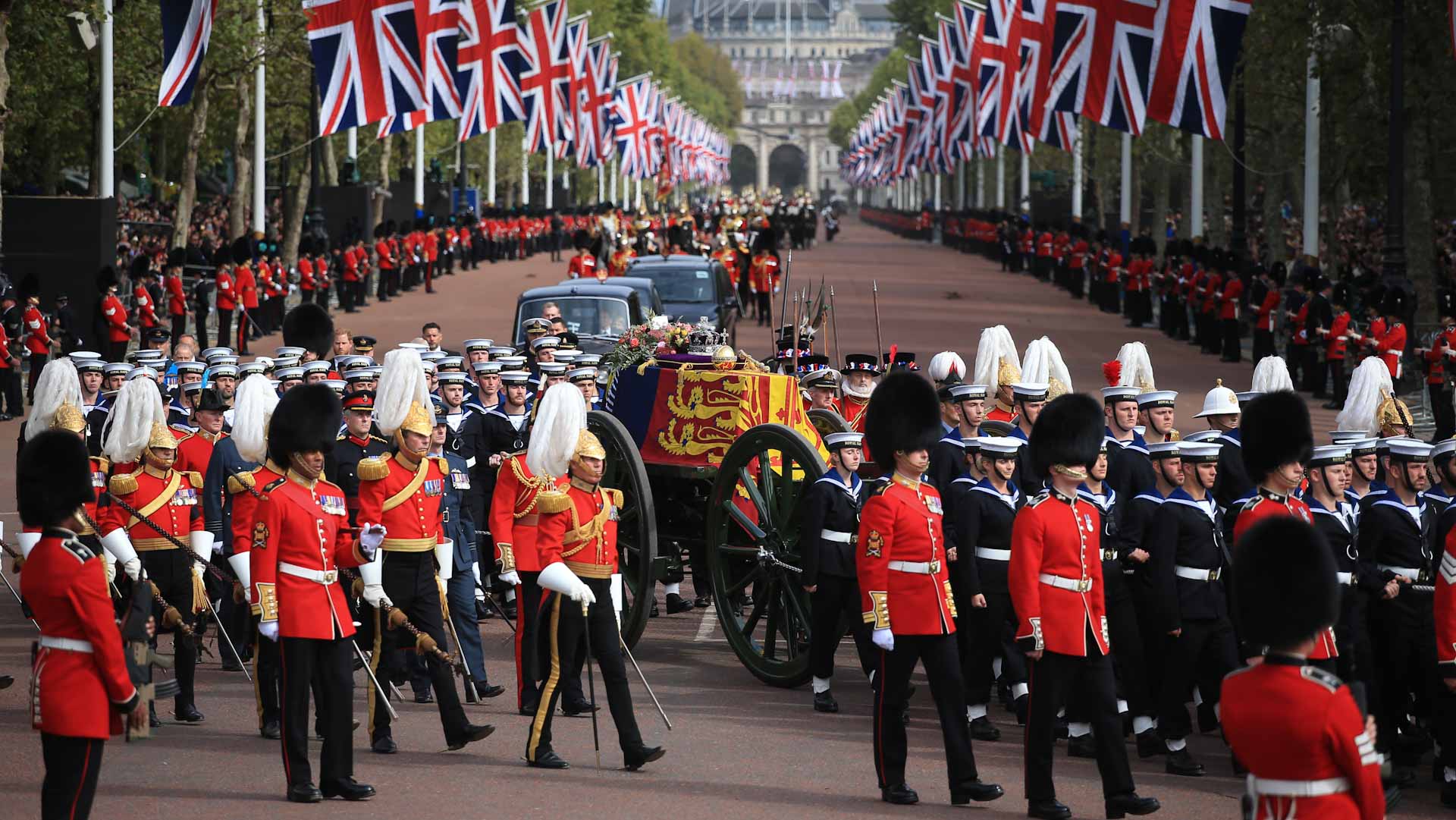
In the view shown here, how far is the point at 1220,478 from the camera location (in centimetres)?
1119

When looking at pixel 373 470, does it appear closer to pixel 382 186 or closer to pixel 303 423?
pixel 303 423

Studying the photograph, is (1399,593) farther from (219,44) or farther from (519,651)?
(219,44)

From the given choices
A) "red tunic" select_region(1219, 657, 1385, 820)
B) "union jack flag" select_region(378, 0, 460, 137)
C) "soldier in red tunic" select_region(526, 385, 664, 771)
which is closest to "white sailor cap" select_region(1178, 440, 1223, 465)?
"soldier in red tunic" select_region(526, 385, 664, 771)

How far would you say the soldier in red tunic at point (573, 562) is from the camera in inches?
351

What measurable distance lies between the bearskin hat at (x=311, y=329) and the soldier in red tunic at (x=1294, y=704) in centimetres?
1047

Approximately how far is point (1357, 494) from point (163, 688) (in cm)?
537

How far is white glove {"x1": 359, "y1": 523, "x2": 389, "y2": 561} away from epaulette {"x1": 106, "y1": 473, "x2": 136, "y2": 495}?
2.01m

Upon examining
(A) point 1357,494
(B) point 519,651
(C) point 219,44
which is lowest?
(B) point 519,651

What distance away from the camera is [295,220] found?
145 feet

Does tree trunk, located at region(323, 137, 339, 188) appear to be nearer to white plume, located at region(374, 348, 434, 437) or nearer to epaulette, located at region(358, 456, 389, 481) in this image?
white plume, located at region(374, 348, 434, 437)

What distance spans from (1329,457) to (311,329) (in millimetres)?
8464

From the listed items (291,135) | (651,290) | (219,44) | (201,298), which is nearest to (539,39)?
(291,135)

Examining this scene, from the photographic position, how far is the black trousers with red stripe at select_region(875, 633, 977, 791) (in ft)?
27.7

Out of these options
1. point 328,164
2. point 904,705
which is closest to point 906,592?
point 904,705
